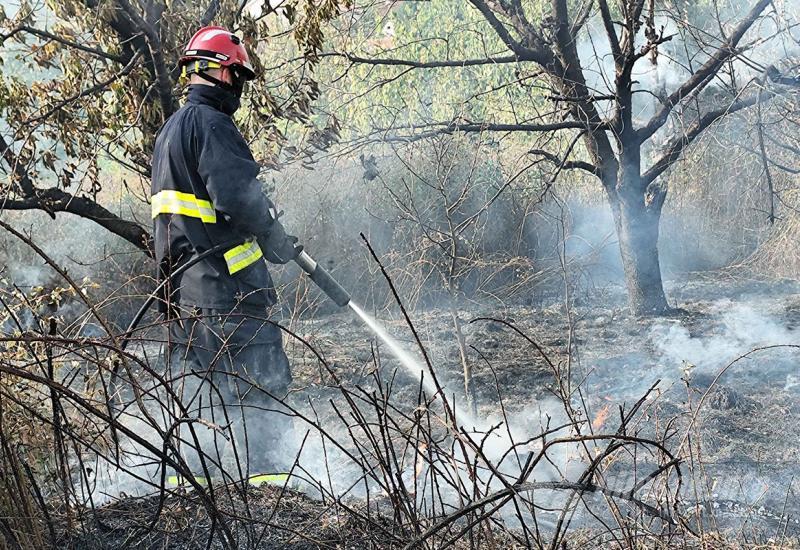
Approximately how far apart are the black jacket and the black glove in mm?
51

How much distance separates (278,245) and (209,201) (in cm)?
43

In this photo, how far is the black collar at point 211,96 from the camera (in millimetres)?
4031

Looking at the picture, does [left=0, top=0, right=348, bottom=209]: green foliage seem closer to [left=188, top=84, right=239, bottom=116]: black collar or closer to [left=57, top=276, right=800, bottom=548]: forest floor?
[left=188, top=84, right=239, bottom=116]: black collar

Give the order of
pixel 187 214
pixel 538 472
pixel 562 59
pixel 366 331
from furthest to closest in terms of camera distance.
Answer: pixel 366 331, pixel 562 59, pixel 538 472, pixel 187 214

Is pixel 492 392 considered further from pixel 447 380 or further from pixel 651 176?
pixel 651 176

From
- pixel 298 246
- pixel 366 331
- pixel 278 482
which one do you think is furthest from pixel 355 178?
pixel 278 482

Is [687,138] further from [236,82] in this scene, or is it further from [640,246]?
[236,82]

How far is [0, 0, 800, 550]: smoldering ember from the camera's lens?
2102mm

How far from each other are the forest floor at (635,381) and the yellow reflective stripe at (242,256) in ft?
2.62

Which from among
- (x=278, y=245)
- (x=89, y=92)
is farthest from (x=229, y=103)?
(x=89, y=92)

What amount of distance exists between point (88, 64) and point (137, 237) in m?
1.12

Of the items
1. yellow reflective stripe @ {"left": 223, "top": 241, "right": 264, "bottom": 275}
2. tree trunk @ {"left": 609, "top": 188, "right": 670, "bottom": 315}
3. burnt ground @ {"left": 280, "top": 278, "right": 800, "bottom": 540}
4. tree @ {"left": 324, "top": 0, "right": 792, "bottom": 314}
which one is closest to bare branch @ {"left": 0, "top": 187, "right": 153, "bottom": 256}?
yellow reflective stripe @ {"left": 223, "top": 241, "right": 264, "bottom": 275}

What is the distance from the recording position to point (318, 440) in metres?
5.23

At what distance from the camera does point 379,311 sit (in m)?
8.05
